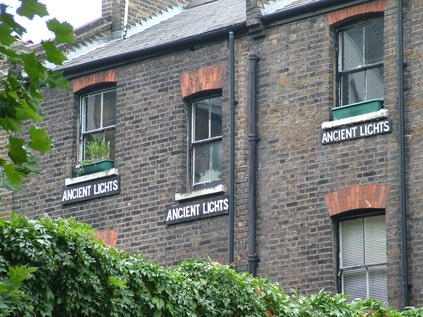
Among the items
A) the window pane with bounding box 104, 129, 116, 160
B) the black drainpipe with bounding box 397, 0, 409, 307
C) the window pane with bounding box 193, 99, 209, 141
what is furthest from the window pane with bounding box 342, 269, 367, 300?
the window pane with bounding box 104, 129, 116, 160

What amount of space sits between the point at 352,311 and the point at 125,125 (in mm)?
9786

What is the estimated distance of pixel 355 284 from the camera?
18.1 metres

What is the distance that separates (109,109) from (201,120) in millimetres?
2288

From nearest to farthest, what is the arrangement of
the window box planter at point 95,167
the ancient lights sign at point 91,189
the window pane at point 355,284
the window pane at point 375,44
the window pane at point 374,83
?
1. the window pane at point 355,284
2. the window pane at point 374,83
3. the window pane at point 375,44
4. the ancient lights sign at point 91,189
5. the window box planter at point 95,167

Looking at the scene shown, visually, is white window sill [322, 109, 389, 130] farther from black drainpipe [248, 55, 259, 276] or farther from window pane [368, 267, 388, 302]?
window pane [368, 267, 388, 302]

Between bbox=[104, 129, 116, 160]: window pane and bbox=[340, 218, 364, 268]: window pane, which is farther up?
bbox=[104, 129, 116, 160]: window pane

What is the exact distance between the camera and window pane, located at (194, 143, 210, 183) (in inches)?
803

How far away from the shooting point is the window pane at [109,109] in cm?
2195

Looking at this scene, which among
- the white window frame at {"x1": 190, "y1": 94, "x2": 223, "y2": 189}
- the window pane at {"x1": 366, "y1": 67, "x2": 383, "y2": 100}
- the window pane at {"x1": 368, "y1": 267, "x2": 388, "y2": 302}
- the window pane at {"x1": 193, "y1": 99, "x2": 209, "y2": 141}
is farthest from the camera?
the window pane at {"x1": 193, "y1": 99, "x2": 209, "y2": 141}

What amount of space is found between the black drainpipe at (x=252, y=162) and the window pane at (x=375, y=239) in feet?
6.60

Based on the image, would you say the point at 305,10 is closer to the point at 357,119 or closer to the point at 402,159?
the point at 357,119

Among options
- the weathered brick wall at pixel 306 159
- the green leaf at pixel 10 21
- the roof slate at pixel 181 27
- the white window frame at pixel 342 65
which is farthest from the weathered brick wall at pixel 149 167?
the green leaf at pixel 10 21

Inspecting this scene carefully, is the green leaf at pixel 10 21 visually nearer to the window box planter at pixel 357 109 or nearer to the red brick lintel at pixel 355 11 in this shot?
the window box planter at pixel 357 109

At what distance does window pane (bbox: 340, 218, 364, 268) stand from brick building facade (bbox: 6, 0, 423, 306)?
0.08 ft
